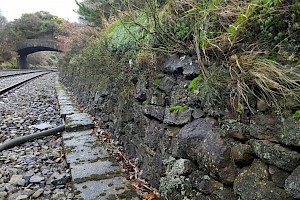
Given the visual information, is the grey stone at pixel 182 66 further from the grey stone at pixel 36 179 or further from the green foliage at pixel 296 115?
the grey stone at pixel 36 179

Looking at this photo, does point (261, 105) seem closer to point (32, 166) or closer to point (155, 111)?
point (155, 111)

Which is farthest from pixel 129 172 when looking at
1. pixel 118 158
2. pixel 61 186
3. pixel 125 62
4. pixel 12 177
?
pixel 125 62

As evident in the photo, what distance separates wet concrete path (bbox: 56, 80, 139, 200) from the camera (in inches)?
96.0

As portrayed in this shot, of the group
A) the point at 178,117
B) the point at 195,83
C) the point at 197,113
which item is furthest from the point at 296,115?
the point at 178,117

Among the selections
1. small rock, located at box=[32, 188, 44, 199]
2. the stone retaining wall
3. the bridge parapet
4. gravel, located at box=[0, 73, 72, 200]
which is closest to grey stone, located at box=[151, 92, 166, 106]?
the stone retaining wall

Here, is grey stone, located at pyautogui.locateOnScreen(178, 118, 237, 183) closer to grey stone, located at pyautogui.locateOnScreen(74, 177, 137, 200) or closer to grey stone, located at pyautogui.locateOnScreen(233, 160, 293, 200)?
grey stone, located at pyautogui.locateOnScreen(233, 160, 293, 200)

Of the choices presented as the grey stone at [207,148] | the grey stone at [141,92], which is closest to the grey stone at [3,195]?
the grey stone at [141,92]

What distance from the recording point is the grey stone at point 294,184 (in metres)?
1.24

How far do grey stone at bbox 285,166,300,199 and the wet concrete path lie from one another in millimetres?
1466

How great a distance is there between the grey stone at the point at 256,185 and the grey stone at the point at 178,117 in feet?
2.36

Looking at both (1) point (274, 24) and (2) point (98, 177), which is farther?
(2) point (98, 177)

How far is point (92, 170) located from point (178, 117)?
51.8 inches

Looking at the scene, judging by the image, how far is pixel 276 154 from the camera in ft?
4.52

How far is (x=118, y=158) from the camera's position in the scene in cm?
354
